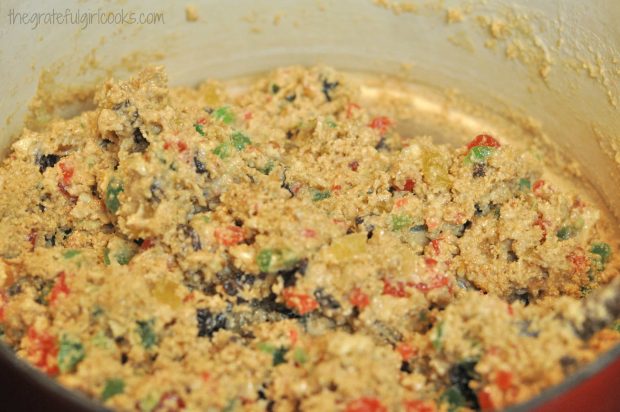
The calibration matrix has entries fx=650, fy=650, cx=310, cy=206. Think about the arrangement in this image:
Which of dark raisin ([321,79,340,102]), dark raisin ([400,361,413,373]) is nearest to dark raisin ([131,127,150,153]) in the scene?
dark raisin ([321,79,340,102])

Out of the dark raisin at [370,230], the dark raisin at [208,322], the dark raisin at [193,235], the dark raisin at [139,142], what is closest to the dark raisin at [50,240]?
the dark raisin at [139,142]

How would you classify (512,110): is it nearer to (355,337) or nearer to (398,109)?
(398,109)

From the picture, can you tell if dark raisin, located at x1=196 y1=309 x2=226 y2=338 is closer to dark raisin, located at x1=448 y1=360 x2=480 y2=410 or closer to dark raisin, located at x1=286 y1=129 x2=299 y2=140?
dark raisin, located at x1=448 y1=360 x2=480 y2=410

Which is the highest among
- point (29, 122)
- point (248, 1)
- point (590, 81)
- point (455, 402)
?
point (590, 81)

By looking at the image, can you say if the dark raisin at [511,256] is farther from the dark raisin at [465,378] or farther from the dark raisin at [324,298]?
the dark raisin at [324,298]

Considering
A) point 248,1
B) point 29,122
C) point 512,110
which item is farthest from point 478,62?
point 29,122

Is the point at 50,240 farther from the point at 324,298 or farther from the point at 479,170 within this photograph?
the point at 479,170

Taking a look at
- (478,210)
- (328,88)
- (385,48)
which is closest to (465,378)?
(478,210)

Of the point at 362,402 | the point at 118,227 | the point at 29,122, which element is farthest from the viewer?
the point at 29,122
